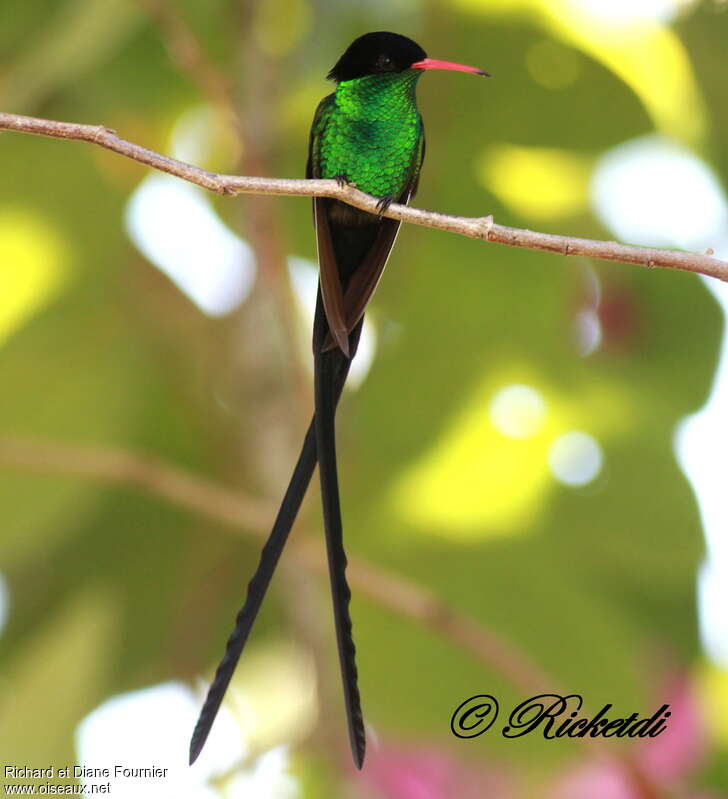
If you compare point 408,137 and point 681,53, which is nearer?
point 408,137

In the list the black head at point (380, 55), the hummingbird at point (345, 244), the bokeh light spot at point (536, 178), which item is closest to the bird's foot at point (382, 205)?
the hummingbird at point (345, 244)

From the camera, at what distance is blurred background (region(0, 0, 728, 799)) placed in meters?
3.44

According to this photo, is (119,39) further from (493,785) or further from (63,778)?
(493,785)

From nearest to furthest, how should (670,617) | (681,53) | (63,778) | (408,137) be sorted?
(408,137) < (63,778) < (681,53) < (670,617)

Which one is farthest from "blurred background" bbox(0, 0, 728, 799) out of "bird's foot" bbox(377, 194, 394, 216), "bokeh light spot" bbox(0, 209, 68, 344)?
"bird's foot" bbox(377, 194, 394, 216)

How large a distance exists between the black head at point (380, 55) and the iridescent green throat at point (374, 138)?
0.03 metres

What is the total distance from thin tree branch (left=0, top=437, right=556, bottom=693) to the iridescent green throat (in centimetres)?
92

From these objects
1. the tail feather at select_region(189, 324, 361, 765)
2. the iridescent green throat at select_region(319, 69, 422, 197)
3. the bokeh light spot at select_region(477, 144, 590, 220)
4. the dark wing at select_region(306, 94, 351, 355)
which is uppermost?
the bokeh light spot at select_region(477, 144, 590, 220)

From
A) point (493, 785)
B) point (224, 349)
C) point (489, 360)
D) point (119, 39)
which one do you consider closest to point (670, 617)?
point (493, 785)

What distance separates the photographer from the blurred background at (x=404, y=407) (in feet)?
11.3

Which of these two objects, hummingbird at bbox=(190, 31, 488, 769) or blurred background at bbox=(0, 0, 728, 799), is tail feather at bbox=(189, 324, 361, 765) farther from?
blurred background at bbox=(0, 0, 728, 799)

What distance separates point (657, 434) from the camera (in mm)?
3564

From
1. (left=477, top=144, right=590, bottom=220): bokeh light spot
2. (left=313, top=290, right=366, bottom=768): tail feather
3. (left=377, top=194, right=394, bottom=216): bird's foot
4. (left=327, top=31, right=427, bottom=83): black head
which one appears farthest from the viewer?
(left=477, top=144, right=590, bottom=220): bokeh light spot

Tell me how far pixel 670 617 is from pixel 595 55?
168 cm
